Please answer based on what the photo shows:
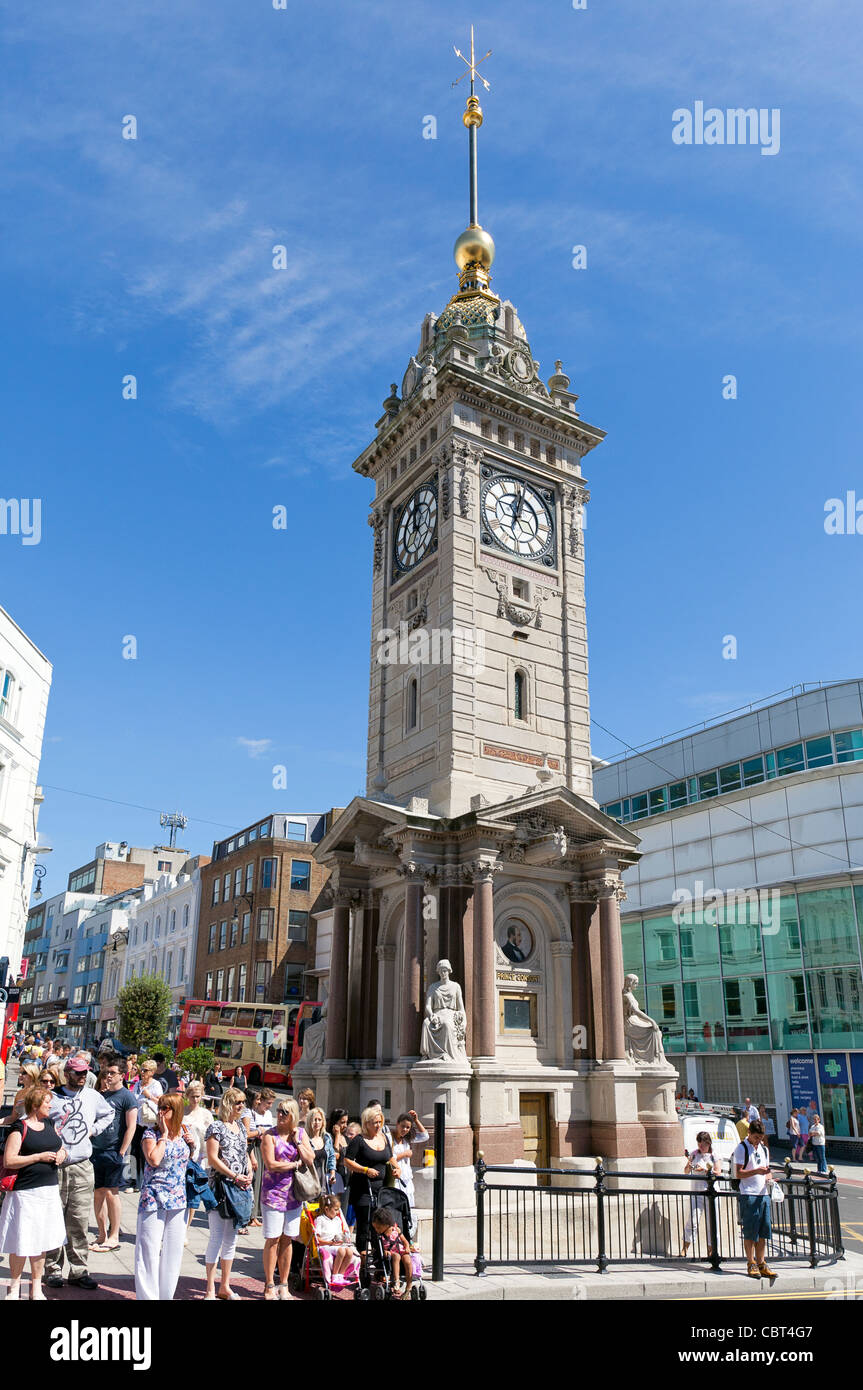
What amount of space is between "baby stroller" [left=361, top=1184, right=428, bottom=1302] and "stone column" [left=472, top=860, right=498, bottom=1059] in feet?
30.2

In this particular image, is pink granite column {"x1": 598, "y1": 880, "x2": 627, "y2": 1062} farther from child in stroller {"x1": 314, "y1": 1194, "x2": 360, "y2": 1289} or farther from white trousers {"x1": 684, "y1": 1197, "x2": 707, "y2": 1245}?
child in stroller {"x1": 314, "y1": 1194, "x2": 360, "y2": 1289}

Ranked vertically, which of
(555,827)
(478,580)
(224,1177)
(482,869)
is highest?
(478,580)

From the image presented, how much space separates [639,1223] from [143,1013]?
45.3 m

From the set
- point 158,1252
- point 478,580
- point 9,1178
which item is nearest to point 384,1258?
point 158,1252

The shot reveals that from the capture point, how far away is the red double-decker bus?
4241 centimetres

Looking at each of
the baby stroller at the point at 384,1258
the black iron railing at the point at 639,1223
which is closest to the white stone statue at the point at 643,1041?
the black iron railing at the point at 639,1223

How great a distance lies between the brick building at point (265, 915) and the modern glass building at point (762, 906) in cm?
1835

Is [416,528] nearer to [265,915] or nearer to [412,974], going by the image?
[412,974]

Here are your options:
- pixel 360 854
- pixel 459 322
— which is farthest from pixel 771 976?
pixel 459 322

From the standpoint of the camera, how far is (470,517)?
2620cm

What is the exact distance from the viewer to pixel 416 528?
28.4 metres
